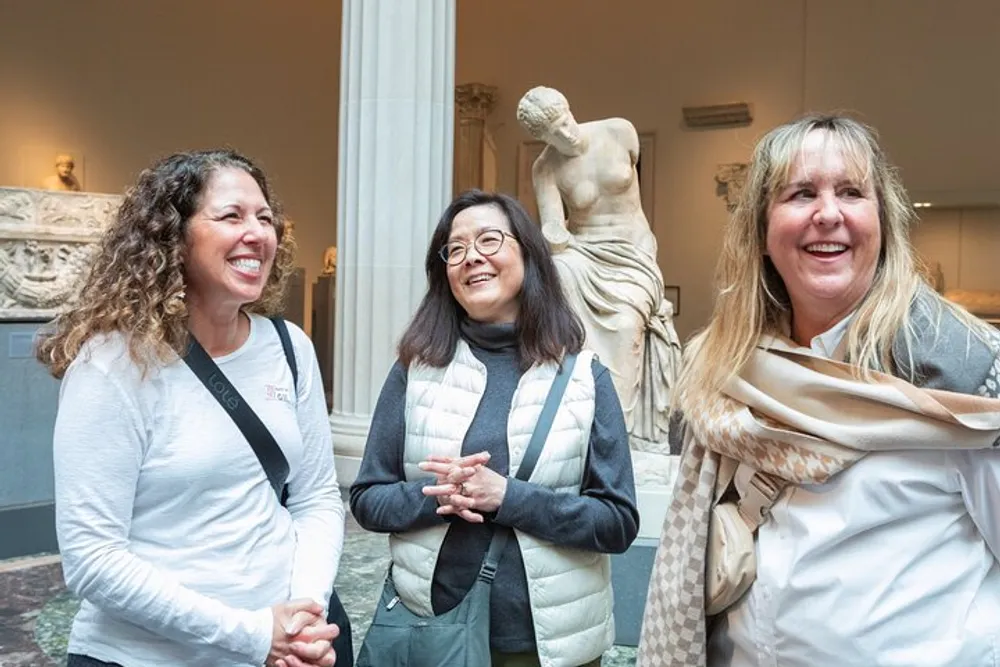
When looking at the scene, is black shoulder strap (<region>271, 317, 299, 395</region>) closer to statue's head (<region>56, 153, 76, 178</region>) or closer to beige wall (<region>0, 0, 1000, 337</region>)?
beige wall (<region>0, 0, 1000, 337</region>)

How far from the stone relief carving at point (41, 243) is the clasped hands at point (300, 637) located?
530 cm

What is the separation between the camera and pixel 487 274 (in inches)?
82.2

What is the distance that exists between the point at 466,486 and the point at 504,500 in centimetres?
8

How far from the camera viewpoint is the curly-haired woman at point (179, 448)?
1611mm

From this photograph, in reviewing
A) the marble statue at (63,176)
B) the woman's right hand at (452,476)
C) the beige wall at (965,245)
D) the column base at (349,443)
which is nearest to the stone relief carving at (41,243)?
the column base at (349,443)

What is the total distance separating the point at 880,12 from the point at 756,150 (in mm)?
12934

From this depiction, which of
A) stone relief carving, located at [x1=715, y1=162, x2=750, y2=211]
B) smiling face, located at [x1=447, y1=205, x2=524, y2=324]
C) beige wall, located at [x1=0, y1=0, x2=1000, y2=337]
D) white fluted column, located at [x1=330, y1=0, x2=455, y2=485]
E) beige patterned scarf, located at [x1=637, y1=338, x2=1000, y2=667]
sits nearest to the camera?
beige patterned scarf, located at [x1=637, y1=338, x2=1000, y2=667]

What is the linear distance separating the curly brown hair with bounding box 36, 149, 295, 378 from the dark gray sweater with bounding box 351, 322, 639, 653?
56cm

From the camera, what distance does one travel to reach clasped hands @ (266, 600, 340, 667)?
67.4 inches

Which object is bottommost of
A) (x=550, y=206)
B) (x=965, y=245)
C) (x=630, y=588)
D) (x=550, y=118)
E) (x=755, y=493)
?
(x=630, y=588)

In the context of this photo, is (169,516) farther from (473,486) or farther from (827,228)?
(827,228)

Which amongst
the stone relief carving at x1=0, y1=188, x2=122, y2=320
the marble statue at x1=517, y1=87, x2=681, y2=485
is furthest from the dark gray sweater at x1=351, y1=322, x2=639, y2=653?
the stone relief carving at x1=0, y1=188, x2=122, y2=320

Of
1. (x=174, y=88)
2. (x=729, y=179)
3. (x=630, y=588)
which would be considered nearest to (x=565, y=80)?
(x=729, y=179)

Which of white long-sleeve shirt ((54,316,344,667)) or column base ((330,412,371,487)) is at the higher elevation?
white long-sleeve shirt ((54,316,344,667))
